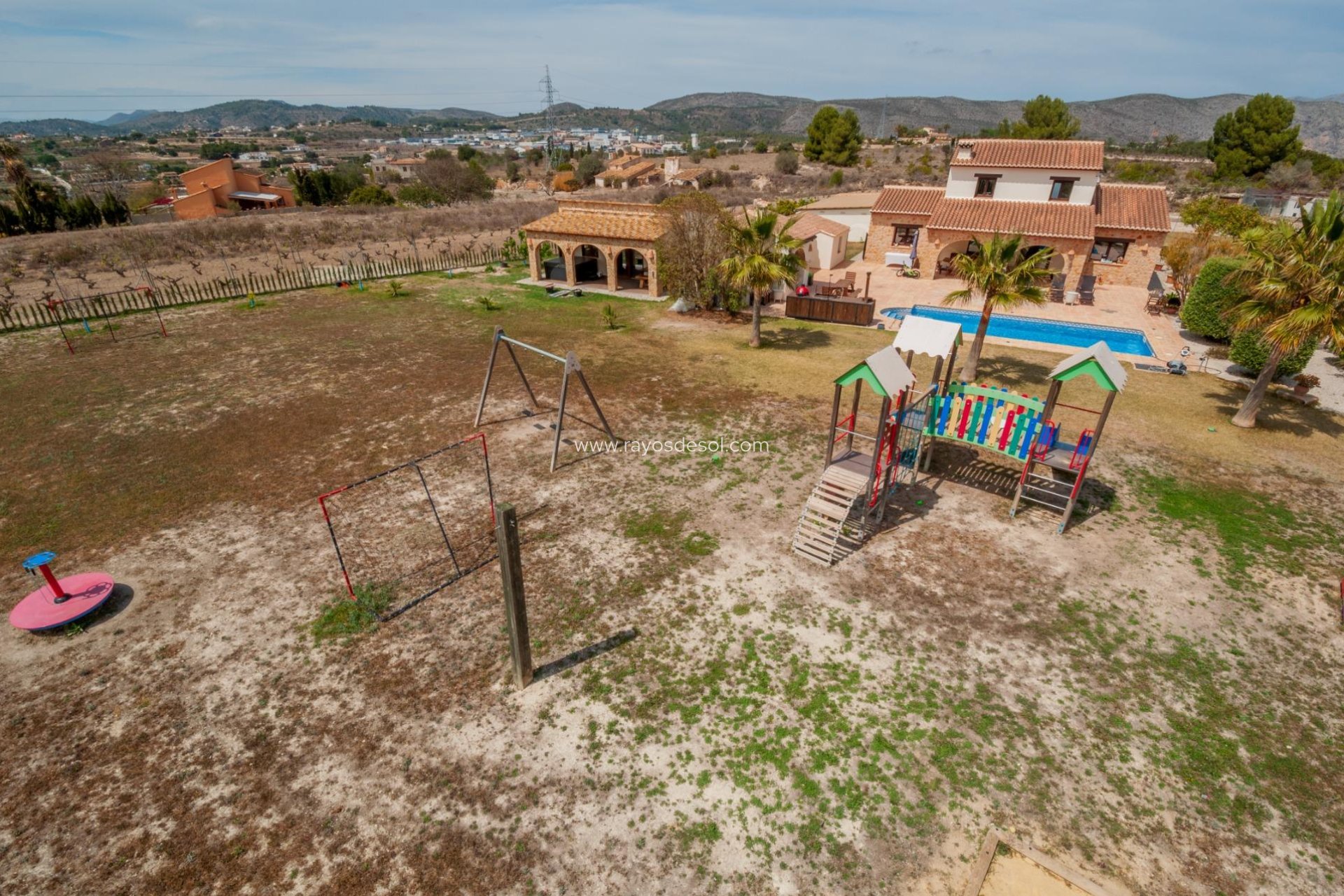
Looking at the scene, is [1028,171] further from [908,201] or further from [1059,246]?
[908,201]

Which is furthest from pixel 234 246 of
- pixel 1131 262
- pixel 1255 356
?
pixel 1131 262

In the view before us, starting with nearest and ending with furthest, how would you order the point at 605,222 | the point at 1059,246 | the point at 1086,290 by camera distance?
the point at 1086,290 < the point at 605,222 < the point at 1059,246

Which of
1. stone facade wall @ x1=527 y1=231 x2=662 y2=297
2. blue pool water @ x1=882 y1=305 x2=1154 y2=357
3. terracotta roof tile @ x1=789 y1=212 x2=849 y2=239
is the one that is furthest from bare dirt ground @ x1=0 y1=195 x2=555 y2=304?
blue pool water @ x1=882 y1=305 x2=1154 y2=357

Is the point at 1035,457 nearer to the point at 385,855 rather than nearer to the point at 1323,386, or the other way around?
the point at 385,855

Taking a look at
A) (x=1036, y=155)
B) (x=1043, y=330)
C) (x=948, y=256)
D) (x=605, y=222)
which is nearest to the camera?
(x=1043, y=330)

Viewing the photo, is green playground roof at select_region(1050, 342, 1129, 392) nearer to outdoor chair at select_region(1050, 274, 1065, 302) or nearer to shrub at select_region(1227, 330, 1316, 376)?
shrub at select_region(1227, 330, 1316, 376)

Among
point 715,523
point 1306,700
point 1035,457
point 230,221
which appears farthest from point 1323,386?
point 230,221
